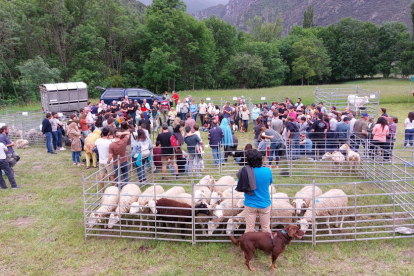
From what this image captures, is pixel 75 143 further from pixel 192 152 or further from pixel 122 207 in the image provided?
pixel 122 207

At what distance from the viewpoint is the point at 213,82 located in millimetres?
53281

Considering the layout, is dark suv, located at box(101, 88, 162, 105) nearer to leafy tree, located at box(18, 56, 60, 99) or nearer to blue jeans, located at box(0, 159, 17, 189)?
blue jeans, located at box(0, 159, 17, 189)

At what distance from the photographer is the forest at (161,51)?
116 ft

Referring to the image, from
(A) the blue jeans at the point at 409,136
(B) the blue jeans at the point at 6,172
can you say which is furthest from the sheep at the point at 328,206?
(B) the blue jeans at the point at 6,172

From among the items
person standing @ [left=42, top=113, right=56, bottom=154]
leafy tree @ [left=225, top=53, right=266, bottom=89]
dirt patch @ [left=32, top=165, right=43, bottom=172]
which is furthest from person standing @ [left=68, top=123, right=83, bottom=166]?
leafy tree @ [left=225, top=53, right=266, bottom=89]

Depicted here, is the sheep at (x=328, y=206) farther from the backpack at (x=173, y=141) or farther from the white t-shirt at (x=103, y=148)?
the white t-shirt at (x=103, y=148)

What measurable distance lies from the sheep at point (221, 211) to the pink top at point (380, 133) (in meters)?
7.03

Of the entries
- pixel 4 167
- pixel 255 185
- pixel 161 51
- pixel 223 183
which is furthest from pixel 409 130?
pixel 161 51

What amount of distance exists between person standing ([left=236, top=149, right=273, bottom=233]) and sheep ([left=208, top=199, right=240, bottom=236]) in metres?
0.58

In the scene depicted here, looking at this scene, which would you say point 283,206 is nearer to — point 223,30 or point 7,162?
point 7,162

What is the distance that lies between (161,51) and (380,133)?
111 ft

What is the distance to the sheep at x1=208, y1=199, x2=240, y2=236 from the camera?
261 inches

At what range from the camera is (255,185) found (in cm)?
571

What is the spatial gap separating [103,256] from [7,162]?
17.6 feet
